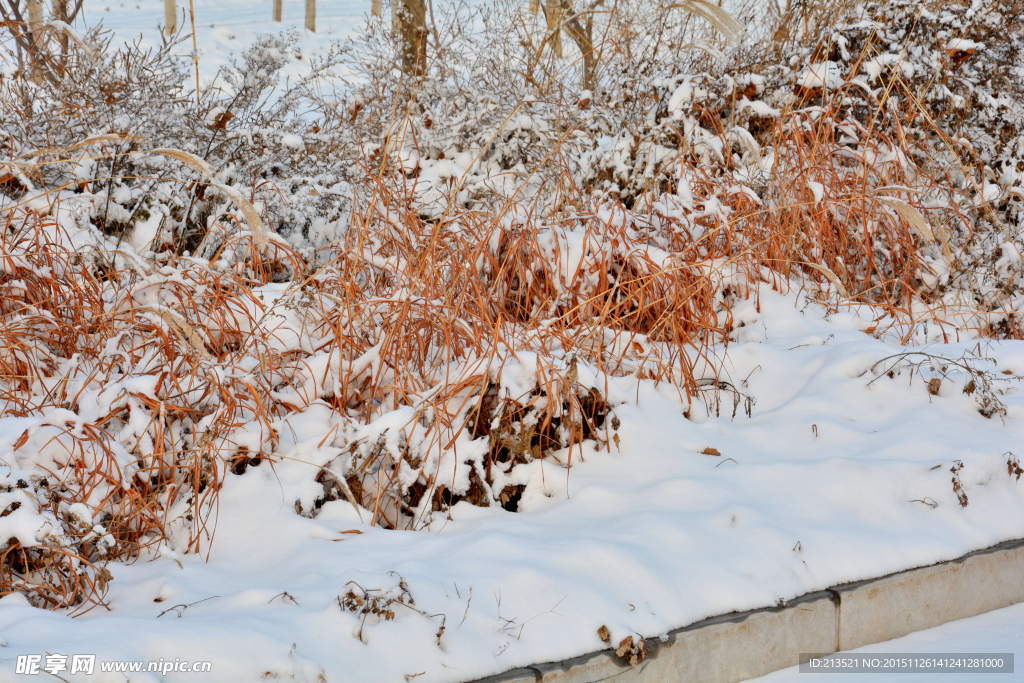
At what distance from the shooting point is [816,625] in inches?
74.1

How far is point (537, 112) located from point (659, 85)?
77 centimetres

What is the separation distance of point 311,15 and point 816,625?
16526 mm

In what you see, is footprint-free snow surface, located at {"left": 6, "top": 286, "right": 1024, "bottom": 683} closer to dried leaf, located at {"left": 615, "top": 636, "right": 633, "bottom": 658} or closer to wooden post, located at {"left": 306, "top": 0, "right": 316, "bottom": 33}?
dried leaf, located at {"left": 615, "top": 636, "right": 633, "bottom": 658}

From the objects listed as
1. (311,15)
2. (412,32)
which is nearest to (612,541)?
(412,32)

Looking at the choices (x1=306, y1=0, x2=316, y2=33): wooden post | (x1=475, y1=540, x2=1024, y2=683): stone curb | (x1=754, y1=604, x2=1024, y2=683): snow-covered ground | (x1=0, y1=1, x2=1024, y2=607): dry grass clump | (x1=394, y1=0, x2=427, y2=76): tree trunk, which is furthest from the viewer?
(x1=306, y1=0, x2=316, y2=33): wooden post

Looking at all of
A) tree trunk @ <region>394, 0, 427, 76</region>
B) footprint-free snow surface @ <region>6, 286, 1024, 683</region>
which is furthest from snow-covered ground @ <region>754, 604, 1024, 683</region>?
tree trunk @ <region>394, 0, 427, 76</region>

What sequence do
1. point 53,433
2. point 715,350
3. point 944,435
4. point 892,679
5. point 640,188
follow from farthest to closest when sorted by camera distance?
1. point 640,188
2. point 715,350
3. point 944,435
4. point 53,433
5. point 892,679

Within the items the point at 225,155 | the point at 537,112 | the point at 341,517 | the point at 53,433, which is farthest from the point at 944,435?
the point at 225,155

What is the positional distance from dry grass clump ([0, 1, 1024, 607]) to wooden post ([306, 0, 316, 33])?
11785 millimetres

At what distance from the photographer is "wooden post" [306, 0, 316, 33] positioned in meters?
15.6

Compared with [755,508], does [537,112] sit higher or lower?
higher

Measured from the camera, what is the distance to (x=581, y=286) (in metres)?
3.07

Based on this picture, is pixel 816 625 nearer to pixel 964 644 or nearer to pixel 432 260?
pixel 964 644

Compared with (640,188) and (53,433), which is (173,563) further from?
(640,188)
